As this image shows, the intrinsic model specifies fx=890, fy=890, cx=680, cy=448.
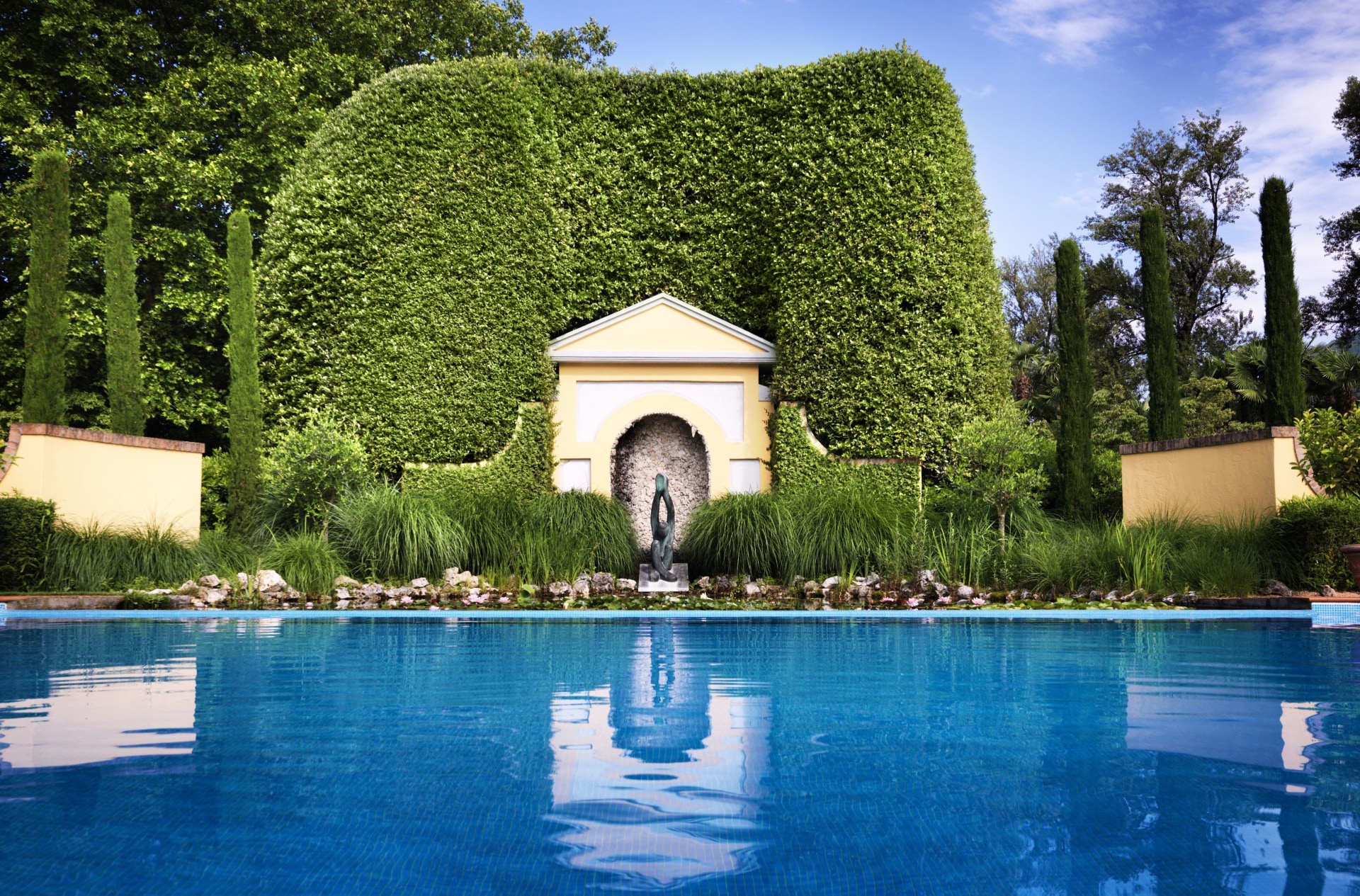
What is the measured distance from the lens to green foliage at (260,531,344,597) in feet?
36.3

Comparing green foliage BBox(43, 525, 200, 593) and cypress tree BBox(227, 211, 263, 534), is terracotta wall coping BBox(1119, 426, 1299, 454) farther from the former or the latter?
cypress tree BBox(227, 211, 263, 534)

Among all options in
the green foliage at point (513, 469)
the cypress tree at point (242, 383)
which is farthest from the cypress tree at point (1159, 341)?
the cypress tree at point (242, 383)

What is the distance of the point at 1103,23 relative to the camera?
1920cm

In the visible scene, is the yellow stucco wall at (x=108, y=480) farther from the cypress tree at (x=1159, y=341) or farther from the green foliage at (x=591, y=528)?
the cypress tree at (x=1159, y=341)

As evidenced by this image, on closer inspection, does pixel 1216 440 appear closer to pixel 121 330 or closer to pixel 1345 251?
pixel 121 330

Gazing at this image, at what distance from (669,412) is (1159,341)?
845 cm

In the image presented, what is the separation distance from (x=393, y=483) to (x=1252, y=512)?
42.1 feet

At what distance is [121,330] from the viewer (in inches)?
595

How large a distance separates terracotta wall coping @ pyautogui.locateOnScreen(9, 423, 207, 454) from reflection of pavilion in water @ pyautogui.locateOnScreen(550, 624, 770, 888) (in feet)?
33.3

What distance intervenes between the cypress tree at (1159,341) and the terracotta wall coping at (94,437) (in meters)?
15.4

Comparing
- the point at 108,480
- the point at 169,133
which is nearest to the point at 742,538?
the point at 108,480

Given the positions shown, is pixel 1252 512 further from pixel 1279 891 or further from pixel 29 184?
pixel 29 184

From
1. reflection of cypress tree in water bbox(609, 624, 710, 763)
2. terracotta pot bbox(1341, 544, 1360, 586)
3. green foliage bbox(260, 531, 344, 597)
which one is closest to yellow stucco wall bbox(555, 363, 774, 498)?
green foliage bbox(260, 531, 344, 597)

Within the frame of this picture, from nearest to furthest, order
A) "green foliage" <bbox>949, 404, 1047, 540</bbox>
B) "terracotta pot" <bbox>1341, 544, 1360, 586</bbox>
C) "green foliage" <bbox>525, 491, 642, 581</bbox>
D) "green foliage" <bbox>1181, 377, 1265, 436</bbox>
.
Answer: "terracotta pot" <bbox>1341, 544, 1360, 586</bbox>, "green foliage" <bbox>949, 404, 1047, 540</bbox>, "green foliage" <bbox>525, 491, 642, 581</bbox>, "green foliage" <bbox>1181, 377, 1265, 436</bbox>
